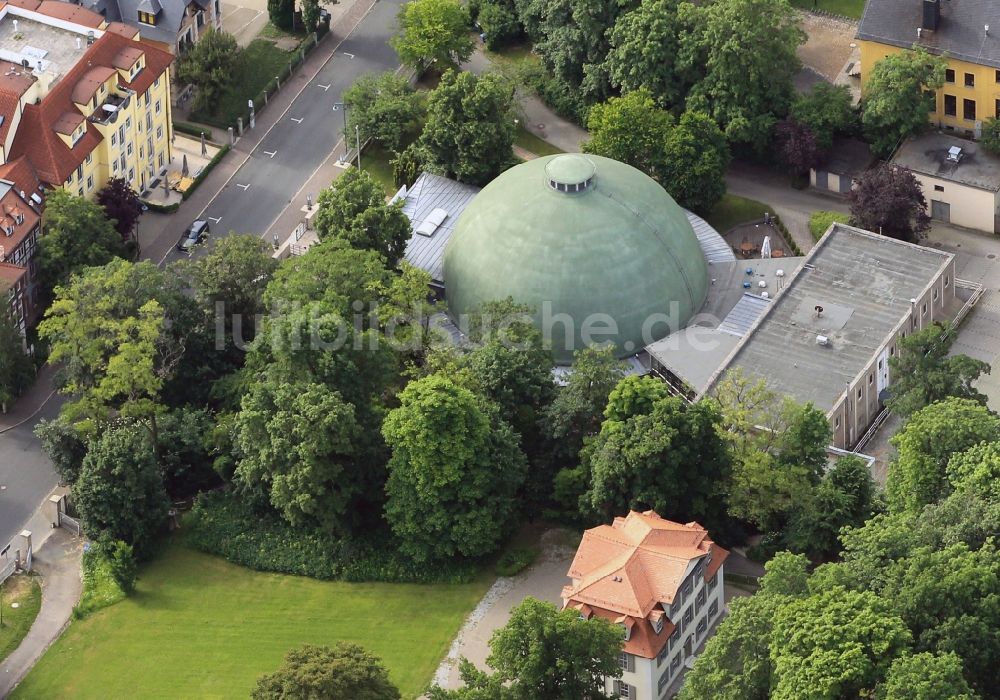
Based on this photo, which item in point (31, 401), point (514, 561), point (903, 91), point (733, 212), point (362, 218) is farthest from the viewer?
point (733, 212)

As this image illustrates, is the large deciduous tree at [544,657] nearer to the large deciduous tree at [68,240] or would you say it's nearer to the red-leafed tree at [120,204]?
the large deciduous tree at [68,240]

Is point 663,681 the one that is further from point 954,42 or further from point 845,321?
point 954,42

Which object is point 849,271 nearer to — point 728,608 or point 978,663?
point 728,608

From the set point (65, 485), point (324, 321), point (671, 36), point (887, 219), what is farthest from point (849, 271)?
point (65, 485)

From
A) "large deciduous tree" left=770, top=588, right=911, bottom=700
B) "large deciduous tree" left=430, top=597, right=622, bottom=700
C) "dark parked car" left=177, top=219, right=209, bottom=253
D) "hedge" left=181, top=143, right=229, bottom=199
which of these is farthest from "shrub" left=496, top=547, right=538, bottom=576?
"hedge" left=181, top=143, right=229, bottom=199

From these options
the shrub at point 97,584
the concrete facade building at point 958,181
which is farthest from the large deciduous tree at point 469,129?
the shrub at point 97,584

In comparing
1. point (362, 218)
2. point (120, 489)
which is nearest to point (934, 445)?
point (362, 218)
